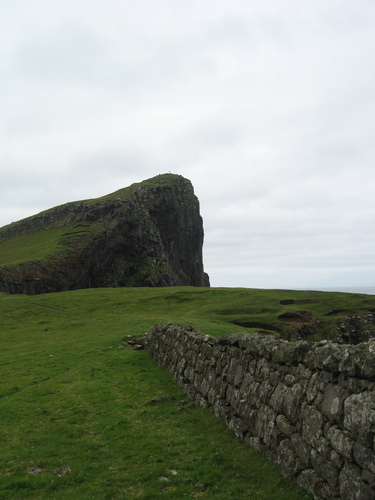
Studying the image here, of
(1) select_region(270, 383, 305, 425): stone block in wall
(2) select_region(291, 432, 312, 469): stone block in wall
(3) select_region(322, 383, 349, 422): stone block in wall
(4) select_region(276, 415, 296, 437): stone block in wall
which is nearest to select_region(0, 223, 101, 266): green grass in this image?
(1) select_region(270, 383, 305, 425): stone block in wall

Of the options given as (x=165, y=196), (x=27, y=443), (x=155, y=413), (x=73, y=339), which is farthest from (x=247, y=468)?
(x=165, y=196)

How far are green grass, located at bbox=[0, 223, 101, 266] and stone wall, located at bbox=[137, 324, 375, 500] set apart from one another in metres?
82.7

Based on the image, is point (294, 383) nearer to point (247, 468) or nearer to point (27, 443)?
point (247, 468)

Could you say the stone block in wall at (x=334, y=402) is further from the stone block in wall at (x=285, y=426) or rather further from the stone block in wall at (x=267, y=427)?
the stone block in wall at (x=267, y=427)

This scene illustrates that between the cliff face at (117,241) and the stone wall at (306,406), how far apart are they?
237 ft

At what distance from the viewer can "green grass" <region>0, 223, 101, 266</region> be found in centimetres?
9729

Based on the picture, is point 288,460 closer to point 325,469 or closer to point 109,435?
point 325,469

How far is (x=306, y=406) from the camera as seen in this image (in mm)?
9422

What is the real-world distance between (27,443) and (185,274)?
146 meters

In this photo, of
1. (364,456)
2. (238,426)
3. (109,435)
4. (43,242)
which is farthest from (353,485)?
(43,242)

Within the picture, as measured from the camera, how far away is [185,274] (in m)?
159

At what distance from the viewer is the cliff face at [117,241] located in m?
89.8

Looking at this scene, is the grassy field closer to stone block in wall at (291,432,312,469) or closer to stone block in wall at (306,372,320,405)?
stone block in wall at (291,432,312,469)

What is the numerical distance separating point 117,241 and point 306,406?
112 metres
